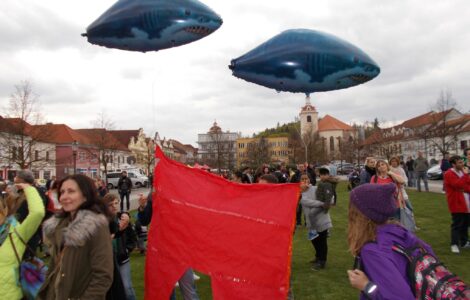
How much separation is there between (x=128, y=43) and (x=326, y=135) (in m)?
121

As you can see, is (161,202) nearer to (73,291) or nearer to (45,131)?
(73,291)

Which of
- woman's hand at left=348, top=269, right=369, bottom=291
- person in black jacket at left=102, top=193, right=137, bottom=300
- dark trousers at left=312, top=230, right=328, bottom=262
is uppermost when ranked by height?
woman's hand at left=348, top=269, right=369, bottom=291

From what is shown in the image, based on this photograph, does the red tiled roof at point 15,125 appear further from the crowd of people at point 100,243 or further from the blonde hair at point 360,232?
the blonde hair at point 360,232

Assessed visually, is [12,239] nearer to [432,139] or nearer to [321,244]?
[321,244]

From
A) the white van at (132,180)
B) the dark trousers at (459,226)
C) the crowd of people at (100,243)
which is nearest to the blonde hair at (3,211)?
the crowd of people at (100,243)

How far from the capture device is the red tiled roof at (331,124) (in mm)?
125412

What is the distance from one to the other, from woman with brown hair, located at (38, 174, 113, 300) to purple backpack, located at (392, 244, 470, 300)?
6.12 feet

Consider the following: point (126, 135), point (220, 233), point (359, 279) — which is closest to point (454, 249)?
point (220, 233)

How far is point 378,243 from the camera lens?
231cm

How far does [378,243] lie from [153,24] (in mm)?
5316

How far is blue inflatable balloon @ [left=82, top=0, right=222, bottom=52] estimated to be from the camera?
644 centimetres

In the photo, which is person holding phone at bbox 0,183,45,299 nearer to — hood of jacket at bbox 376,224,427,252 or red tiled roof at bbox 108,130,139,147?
hood of jacket at bbox 376,224,427,252

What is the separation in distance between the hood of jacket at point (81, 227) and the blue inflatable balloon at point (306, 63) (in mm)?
4418

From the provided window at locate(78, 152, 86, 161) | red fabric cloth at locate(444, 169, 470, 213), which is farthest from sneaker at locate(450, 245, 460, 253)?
window at locate(78, 152, 86, 161)
